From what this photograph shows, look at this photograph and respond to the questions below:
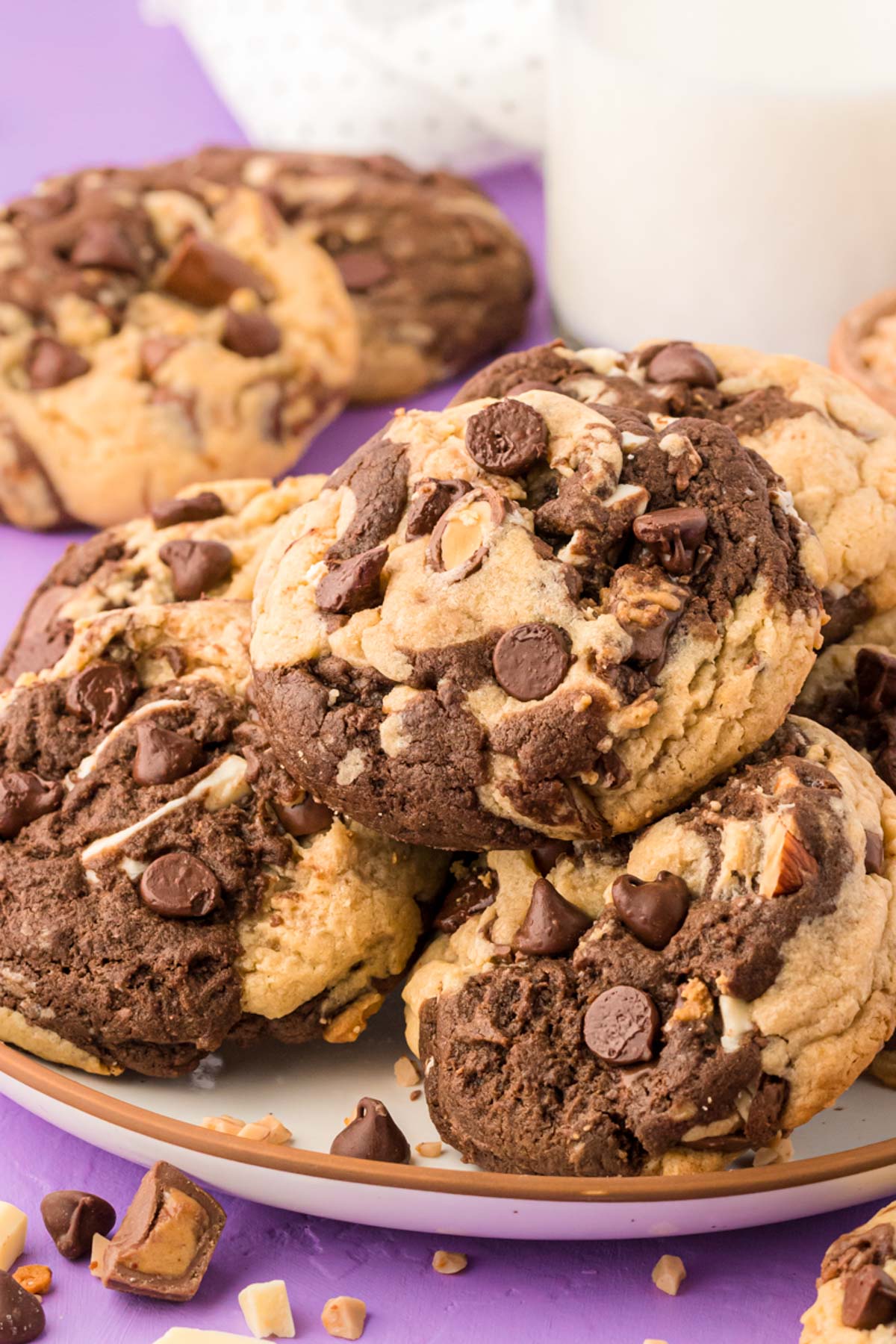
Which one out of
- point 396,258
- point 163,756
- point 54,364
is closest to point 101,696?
point 163,756

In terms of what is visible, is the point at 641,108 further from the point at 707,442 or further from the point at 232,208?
the point at 707,442

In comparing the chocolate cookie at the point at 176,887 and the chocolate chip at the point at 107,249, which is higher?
the chocolate chip at the point at 107,249

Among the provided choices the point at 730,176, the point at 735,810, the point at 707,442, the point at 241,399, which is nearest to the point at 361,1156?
the point at 735,810

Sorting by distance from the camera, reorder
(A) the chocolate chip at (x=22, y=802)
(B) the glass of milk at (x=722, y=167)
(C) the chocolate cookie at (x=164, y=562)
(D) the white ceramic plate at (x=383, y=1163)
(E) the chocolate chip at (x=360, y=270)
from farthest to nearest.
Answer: (E) the chocolate chip at (x=360, y=270), (B) the glass of milk at (x=722, y=167), (C) the chocolate cookie at (x=164, y=562), (A) the chocolate chip at (x=22, y=802), (D) the white ceramic plate at (x=383, y=1163)

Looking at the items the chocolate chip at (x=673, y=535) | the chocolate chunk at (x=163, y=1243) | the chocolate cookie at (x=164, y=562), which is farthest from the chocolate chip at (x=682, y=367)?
the chocolate chunk at (x=163, y=1243)

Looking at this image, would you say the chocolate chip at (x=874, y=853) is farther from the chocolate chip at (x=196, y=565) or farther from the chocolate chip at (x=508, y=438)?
Answer: the chocolate chip at (x=196, y=565)

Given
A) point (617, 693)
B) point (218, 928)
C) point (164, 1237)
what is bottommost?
point (164, 1237)

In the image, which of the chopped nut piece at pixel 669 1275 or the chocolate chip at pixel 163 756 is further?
the chocolate chip at pixel 163 756
